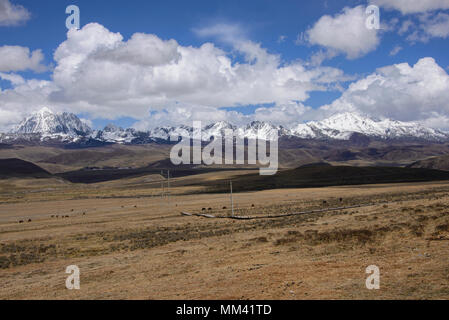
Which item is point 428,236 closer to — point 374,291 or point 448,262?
point 448,262

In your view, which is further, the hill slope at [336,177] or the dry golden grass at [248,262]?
the hill slope at [336,177]

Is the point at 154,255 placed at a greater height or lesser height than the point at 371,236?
lesser

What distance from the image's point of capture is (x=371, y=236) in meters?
22.3

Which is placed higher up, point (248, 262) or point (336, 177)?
point (248, 262)

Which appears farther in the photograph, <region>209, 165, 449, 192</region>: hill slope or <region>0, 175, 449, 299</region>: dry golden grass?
<region>209, 165, 449, 192</region>: hill slope

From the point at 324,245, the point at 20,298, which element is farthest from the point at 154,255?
the point at 324,245

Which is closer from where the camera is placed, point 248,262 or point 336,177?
point 248,262

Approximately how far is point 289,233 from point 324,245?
17.8 feet

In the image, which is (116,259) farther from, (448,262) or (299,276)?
(448,262)
